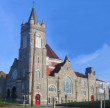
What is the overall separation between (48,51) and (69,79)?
35.0ft

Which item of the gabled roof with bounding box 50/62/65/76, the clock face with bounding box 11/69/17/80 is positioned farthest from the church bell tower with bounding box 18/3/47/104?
the gabled roof with bounding box 50/62/65/76

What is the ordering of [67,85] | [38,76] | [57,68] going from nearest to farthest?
[38,76] → [67,85] → [57,68]

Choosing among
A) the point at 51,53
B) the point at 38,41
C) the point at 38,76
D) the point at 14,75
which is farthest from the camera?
the point at 51,53

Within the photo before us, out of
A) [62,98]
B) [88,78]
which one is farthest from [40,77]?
[88,78]

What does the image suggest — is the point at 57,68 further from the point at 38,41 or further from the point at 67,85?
the point at 38,41

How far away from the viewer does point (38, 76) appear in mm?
53750

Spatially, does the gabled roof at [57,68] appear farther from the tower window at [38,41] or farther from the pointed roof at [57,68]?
the tower window at [38,41]

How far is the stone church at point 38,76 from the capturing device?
5295 centimetres

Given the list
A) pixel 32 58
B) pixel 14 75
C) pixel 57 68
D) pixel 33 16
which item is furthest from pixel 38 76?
pixel 33 16

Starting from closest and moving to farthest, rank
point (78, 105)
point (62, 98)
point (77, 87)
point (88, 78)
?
1. point (78, 105)
2. point (62, 98)
3. point (77, 87)
4. point (88, 78)

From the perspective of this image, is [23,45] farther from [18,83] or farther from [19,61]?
[18,83]

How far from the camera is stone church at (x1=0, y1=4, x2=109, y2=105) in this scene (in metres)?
52.9

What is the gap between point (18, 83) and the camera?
54406 millimetres

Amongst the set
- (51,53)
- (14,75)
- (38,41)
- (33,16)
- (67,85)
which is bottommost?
(67,85)
